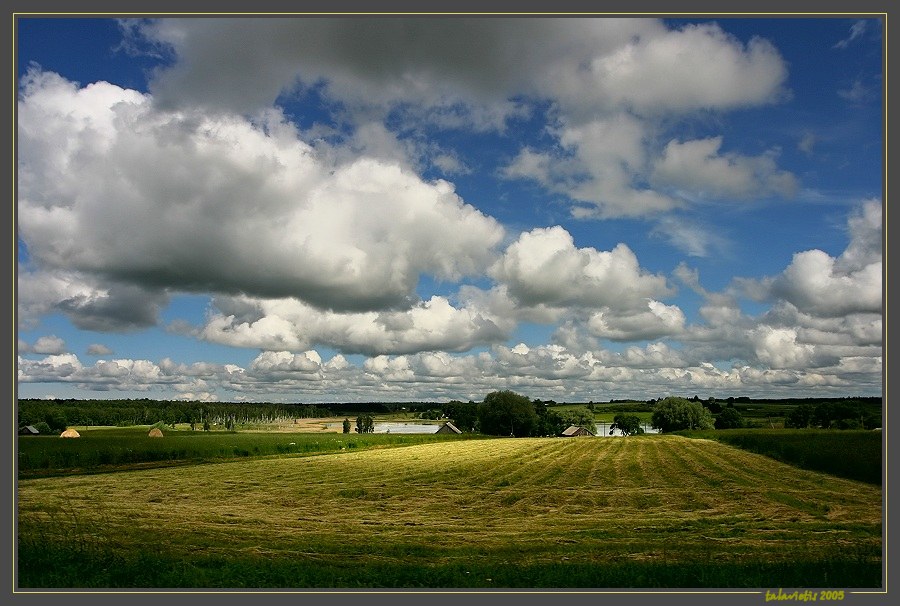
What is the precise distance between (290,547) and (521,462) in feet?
117

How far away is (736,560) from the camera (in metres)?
14.1

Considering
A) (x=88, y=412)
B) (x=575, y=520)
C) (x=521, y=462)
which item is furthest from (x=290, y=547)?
(x=88, y=412)

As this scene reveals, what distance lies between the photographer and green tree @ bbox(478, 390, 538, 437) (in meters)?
112

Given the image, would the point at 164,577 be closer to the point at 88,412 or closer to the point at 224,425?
the point at 88,412

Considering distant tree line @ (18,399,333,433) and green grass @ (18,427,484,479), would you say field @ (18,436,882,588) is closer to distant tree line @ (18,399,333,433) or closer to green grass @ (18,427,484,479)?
green grass @ (18,427,484,479)

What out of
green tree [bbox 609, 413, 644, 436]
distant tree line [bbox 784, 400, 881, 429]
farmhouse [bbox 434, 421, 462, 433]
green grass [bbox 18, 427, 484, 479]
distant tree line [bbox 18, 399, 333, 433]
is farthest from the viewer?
green tree [bbox 609, 413, 644, 436]

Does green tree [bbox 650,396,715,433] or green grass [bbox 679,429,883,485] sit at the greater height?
green grass [bbox 679,429,883,485]

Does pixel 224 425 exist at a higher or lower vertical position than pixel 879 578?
lower

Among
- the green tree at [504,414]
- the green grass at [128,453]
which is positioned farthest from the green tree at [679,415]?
the green grass at [128,453]

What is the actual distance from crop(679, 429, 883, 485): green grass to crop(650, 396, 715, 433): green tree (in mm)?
73707

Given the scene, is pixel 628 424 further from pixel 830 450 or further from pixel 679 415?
pixel 830 450

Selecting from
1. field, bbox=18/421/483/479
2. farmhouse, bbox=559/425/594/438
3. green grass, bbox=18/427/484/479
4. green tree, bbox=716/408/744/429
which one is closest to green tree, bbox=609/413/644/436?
farmhouse, bbox=559/425/594/438

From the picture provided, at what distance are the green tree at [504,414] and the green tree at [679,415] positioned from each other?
1751 inches

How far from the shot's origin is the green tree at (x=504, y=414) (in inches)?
4427
